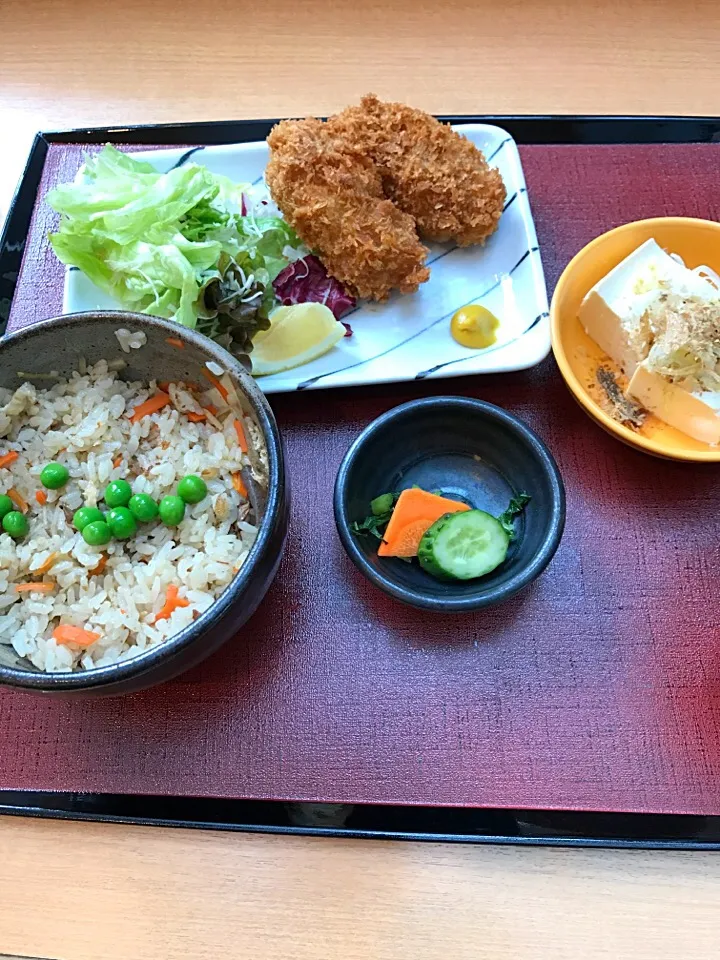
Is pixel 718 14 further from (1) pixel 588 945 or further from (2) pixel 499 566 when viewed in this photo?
(1) pixel 588 945

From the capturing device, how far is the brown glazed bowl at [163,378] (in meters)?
1.03

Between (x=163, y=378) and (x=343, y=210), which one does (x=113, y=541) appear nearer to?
(x=163, y=378)

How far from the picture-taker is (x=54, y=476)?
4.34ft

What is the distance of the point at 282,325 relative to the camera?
159 centimetres

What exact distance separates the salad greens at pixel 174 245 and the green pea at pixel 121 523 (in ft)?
1.54

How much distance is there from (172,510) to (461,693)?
642 millimetres

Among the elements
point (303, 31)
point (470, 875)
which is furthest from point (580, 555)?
point (303, 31)

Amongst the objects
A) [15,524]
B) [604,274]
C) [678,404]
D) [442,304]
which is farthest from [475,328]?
[15,524]

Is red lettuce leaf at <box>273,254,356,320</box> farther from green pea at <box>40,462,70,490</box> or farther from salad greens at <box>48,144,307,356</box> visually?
green pea at <box>40,462,70,490</box>

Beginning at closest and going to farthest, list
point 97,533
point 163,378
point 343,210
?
point 97,533, point 163,378, point 343,210

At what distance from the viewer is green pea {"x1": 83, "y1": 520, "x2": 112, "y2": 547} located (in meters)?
1.26

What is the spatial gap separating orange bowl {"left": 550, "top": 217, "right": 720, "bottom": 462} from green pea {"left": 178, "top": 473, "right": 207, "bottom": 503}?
31.3 inches

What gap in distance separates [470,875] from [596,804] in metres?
0.26

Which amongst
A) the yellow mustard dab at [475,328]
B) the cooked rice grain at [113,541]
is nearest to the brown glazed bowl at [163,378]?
the cooked rice grain at [113,541]
